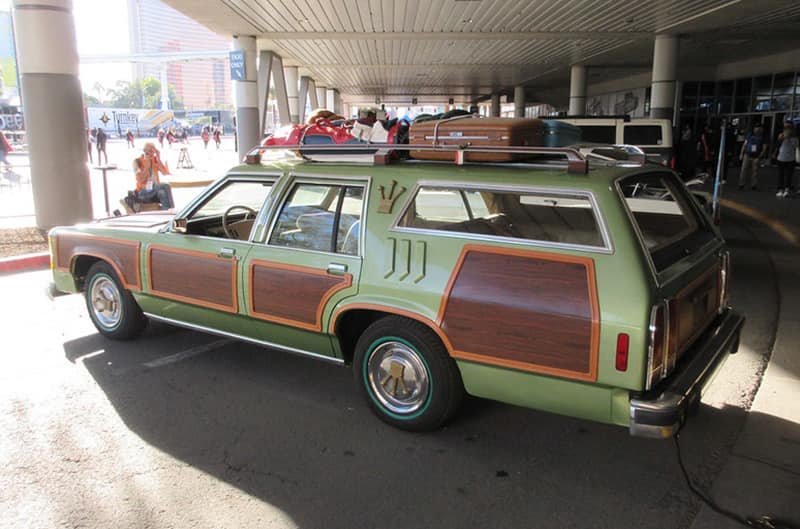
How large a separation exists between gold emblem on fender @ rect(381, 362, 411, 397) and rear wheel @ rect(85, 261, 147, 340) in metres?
2.64

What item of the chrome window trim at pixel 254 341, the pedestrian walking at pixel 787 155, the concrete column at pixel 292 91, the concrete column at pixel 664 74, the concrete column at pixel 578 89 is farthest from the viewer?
the concrete column at pixel 292 91

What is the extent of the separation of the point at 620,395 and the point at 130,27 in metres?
168

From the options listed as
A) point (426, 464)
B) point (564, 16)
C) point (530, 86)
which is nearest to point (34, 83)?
point (426, 464)

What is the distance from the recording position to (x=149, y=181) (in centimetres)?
949

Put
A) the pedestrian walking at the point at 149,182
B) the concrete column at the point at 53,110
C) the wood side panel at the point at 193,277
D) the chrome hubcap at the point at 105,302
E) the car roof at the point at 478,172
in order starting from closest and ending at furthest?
the car roof at the point at 478,172 < the wood side panel at the point at 193,277 < the chrome hubcap at the point at 105,302 < the pedestrian walking at the point at 149,182 < the concrete column at the point at 53,110

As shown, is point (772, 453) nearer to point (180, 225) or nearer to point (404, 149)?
point (404, 149)

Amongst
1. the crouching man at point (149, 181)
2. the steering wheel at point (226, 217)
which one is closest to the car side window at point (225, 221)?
the steering wheel at point (226, 217)

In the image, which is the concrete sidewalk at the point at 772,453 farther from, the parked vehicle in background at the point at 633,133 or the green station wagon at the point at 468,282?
the parked vehicle in background at the point at 633,133

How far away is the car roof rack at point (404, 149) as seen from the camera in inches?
135

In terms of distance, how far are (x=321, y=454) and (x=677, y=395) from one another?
6.47 ft

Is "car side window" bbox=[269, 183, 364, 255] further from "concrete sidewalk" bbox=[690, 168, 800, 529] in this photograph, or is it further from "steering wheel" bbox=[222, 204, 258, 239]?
"concrete sidewalk" bbox=[690, 168, 800, 529]

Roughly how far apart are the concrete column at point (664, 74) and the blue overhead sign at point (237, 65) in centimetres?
1314

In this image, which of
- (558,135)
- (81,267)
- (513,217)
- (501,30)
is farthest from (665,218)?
(501,30)

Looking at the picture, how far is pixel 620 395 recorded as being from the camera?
9.82 feet
